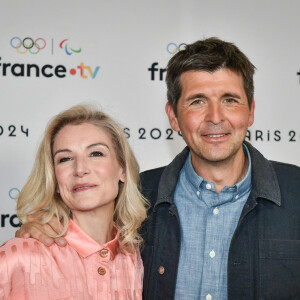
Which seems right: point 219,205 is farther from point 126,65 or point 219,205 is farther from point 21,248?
point 126,65

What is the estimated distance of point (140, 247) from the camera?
203 cm

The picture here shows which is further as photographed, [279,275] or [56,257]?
[279,275]

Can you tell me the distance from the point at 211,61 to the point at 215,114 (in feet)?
0.78

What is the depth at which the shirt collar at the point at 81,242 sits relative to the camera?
1.77m

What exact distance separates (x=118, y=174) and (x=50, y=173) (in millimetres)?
271

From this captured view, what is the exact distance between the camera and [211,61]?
201cm

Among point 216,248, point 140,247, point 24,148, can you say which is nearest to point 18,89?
point 24,148

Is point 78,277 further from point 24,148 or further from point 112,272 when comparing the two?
point 24,148

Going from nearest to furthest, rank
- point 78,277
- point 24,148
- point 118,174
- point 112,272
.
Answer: point 78,277 → point 112,272 → point 118,174 → point 24,148

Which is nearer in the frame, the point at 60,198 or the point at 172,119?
the point at 60,198

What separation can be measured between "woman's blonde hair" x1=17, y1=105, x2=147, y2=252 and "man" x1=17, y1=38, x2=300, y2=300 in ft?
0.33

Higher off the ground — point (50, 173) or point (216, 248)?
point (50, 173)

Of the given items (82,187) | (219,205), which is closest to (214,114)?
(219,205)

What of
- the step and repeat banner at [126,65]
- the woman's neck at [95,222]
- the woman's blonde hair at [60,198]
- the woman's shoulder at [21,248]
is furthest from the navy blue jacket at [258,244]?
the step and repeat banner at [126,65]
